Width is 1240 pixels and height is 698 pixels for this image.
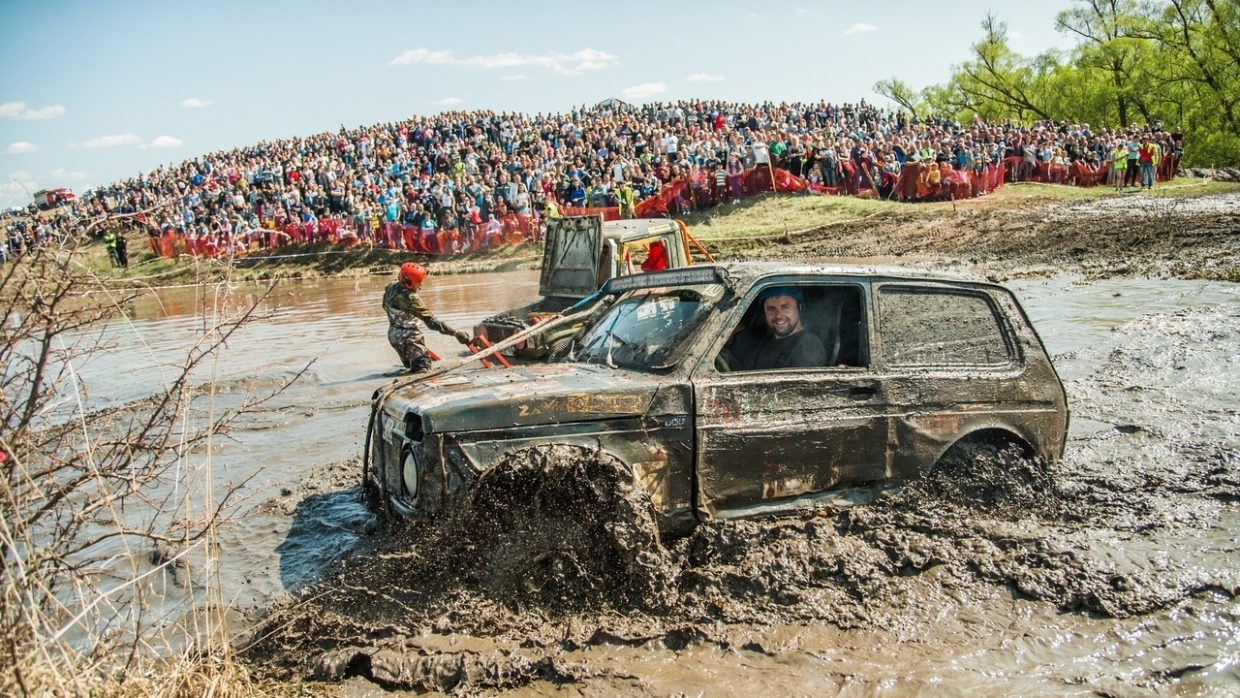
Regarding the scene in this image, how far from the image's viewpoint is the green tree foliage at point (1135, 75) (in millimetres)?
43844

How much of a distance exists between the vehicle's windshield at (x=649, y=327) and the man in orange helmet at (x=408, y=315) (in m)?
5.79

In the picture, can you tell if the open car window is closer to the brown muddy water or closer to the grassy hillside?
the brown muddy water

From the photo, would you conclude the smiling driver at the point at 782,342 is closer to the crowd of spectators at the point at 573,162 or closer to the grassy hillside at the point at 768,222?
the grassy hillside at the point at 768,222

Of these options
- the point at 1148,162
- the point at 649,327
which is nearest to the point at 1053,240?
the point at 1148,162

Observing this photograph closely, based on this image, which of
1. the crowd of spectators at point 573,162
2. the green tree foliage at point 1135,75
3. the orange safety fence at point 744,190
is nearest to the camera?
the orange safety fence at point 744,190

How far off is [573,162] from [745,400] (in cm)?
2770

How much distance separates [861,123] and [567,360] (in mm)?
32440

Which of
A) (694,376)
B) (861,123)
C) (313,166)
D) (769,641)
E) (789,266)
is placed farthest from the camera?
(313,166)

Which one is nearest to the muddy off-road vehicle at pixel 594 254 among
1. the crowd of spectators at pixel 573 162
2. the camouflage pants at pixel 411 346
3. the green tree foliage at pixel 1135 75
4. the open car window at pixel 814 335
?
the camouflage pants at pixel 411 346

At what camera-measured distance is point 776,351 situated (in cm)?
535

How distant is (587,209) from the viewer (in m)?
28.8

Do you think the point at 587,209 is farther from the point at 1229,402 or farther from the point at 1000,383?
the point at 1000,383

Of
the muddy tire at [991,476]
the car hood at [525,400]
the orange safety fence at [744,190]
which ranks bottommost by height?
the muddy tire at [991,476]

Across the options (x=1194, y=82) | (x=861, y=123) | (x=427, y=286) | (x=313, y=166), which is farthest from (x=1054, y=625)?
(x=1194, y=82)
